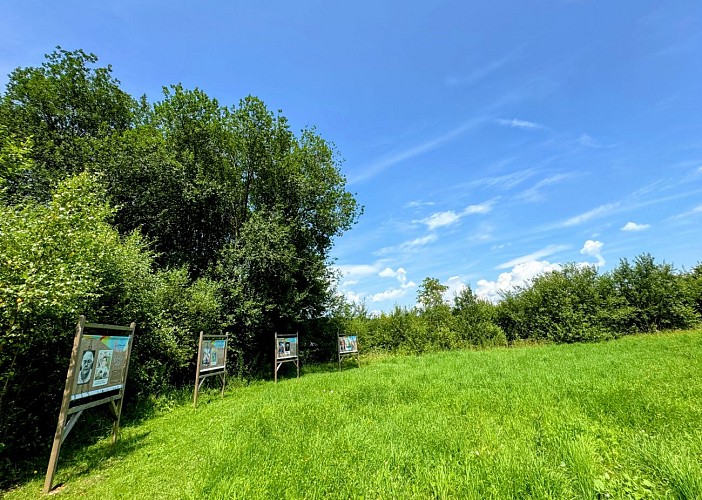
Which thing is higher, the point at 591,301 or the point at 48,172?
the point at 48,172

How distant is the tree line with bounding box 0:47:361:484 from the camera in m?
9.48

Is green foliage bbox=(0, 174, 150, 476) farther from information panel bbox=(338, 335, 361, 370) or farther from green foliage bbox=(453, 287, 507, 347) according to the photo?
green foliage bbox=(453, 287, 507, 347)

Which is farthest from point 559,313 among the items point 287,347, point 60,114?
point 60,114

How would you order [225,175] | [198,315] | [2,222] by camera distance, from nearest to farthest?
1. [2,222]
2. [198,315]
3. [225,175]

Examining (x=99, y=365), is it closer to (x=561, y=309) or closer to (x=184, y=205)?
(x=184, y=205)

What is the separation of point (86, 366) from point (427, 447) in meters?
5.23

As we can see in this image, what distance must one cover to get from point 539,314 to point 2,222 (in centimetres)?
2576

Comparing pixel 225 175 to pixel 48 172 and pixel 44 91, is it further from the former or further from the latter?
pixel 44 91

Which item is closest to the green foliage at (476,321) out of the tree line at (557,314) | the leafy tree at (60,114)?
the tree line at (557,314)

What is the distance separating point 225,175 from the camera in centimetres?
1664

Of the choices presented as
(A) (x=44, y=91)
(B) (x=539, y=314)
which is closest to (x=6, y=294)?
(A) (x=44, y=91)

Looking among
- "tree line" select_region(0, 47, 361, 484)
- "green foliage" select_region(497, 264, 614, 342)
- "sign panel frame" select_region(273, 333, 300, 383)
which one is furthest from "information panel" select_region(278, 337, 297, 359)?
"green foliage" select_region(497, 264, 614, 342)

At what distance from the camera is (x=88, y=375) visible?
15.8 feet

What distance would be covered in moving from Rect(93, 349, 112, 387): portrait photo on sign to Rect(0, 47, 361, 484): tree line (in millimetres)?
2296
